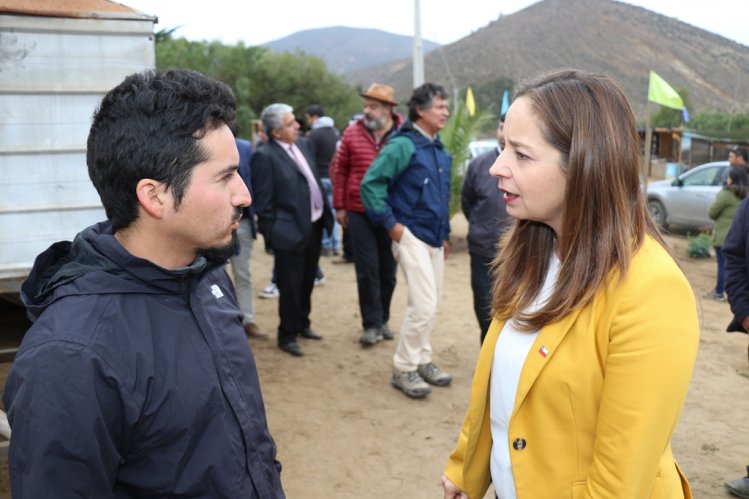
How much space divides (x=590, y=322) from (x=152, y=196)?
3.41 ft

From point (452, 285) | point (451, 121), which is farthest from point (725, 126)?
point (452, 285)

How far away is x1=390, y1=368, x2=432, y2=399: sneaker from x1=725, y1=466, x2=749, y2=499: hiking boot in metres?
2.08

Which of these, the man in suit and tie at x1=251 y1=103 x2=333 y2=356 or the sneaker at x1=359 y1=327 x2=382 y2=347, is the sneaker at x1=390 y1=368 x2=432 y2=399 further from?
the man in suit and tie at x1=251 y1=103 x2=333 y2=356

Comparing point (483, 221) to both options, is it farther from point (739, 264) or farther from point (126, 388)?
point (126, 388)

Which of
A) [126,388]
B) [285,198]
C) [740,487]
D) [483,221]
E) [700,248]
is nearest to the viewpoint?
[126,388]

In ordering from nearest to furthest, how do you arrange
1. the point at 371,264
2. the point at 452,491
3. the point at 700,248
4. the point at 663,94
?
the point at 452,491
the point at 371,264
the point at 700,248
the point at 663,94

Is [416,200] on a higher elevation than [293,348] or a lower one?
higher

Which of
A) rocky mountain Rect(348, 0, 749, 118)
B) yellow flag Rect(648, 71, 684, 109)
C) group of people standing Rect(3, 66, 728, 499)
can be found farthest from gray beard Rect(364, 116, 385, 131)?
rocky mountain Rect(348, 0, 749, 118)

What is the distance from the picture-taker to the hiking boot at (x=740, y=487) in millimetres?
3773

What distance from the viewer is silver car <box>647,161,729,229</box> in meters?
12.4

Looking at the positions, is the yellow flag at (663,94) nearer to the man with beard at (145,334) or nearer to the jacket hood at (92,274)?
the man with beard at (145,334)

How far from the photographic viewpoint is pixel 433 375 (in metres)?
5.36

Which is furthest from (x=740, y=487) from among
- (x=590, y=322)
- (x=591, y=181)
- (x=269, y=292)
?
(x=269, y=292)

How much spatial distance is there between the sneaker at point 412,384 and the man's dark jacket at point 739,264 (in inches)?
88.7
